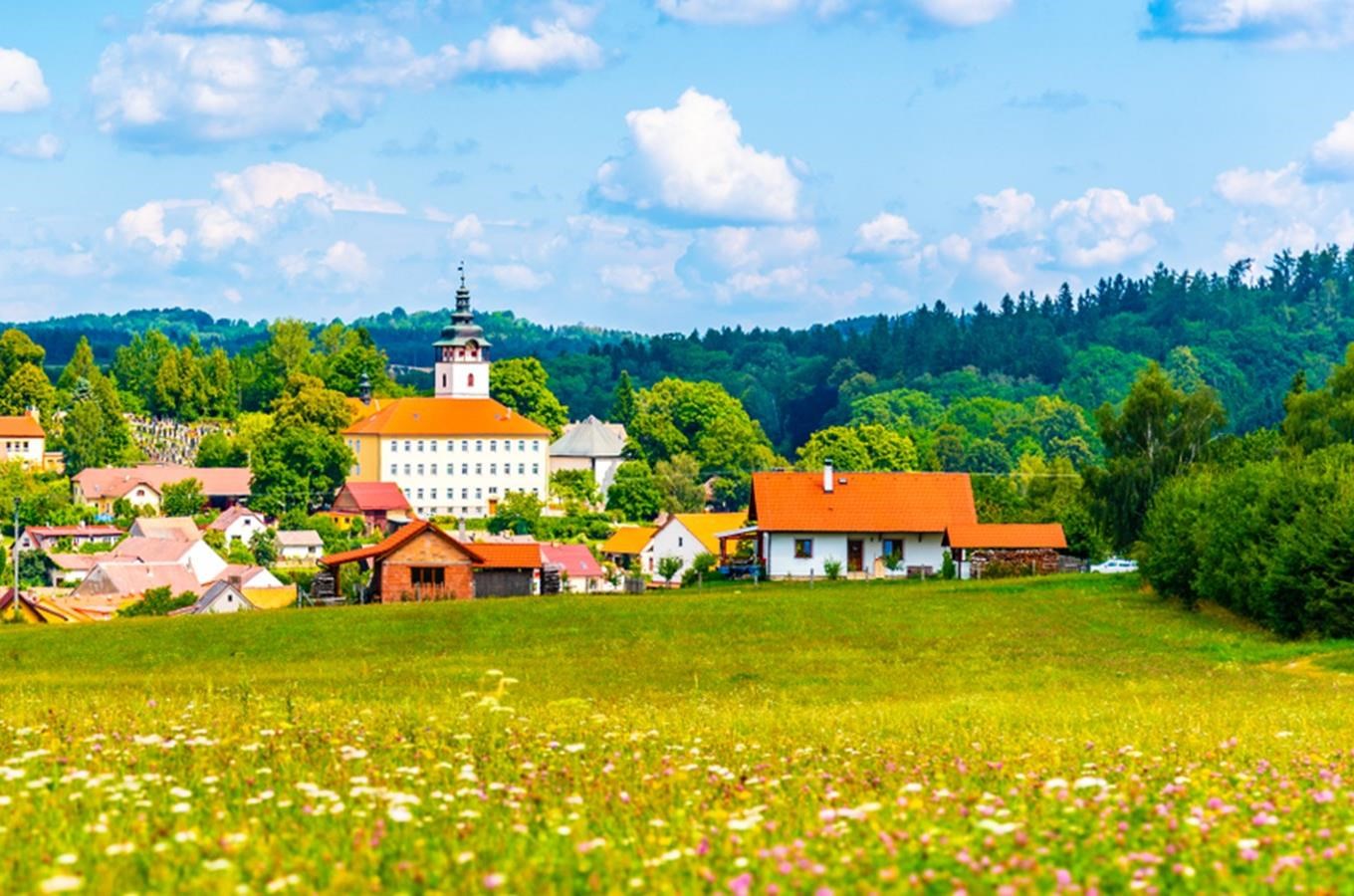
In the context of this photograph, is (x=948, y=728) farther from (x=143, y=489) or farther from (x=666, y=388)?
(x=666, y=388)

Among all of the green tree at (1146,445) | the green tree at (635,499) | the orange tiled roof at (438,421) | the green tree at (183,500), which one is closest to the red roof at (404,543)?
the green tree at (1146,445)

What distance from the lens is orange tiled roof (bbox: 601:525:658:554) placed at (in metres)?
120

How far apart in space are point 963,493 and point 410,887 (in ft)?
203

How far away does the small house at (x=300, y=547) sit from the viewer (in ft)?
414

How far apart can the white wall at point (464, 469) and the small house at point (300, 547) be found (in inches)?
1282

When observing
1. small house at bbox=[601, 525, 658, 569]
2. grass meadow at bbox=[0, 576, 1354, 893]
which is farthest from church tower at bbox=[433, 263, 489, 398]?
grass meadow at bbox=[0, 576, 1354, 893]

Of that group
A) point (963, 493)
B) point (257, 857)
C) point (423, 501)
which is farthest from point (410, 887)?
point (423, 501)

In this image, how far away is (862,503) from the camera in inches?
2692

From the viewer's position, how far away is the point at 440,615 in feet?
149

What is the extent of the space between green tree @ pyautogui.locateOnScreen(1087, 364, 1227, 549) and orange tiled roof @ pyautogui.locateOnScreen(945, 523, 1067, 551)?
11962 millimetres

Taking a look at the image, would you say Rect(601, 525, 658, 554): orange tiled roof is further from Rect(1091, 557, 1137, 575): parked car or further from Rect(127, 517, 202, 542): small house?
Rect(1091, 557, 1137, 575): parked car

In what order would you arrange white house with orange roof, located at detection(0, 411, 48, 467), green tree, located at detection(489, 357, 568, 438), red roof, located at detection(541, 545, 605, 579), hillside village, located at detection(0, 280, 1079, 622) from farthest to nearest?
green tree, located at detection(489, 357, 568, 438) → white house with orange roof, located at detection(0, 411, 48, 467) → red roof, located at detection(541, 545, 605, 579) → hillside village, located at detection(0, 280, 1079, 622)

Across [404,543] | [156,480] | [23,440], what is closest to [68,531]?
[156,480]

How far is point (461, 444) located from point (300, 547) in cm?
3773
